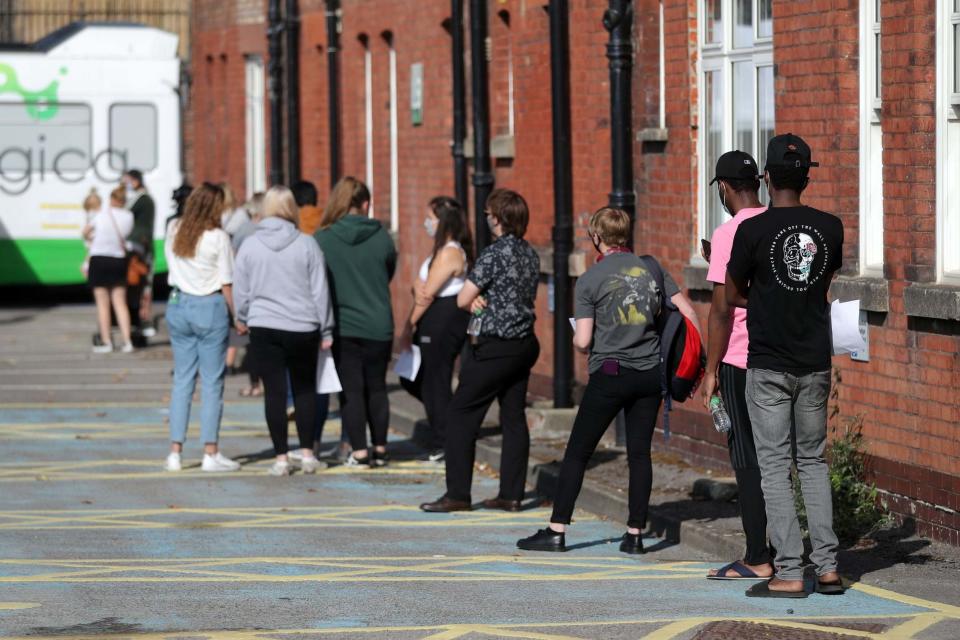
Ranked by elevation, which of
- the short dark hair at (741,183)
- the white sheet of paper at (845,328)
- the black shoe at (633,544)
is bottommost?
the black shoe at (633,544)

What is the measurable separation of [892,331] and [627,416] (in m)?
1.54

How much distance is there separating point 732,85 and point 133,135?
18316 mm

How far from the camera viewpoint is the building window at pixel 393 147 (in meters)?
22.1

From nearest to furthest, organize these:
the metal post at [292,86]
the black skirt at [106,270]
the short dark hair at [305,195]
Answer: the short dark hair at [305,195]
the black skirt at [106,270]
the metal post at [292,86]

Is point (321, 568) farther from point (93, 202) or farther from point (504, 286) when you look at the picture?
point (93, 202)

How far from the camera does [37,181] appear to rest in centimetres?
2941

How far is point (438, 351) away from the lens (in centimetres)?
1348

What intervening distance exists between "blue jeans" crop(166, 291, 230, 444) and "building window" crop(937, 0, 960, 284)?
16.8ft

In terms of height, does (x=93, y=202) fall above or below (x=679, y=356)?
above

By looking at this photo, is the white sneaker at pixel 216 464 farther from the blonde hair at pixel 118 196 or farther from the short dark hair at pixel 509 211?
the blonde hair at pixel 118 196

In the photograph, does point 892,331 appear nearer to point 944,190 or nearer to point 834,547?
point 944,190

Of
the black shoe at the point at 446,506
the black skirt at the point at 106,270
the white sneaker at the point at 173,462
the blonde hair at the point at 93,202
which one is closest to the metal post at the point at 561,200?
the white sneaker at the point at 173,462

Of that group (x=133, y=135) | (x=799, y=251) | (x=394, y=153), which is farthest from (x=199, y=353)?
(x=133, y=135)

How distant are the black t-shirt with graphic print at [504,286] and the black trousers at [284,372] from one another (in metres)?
1.88
